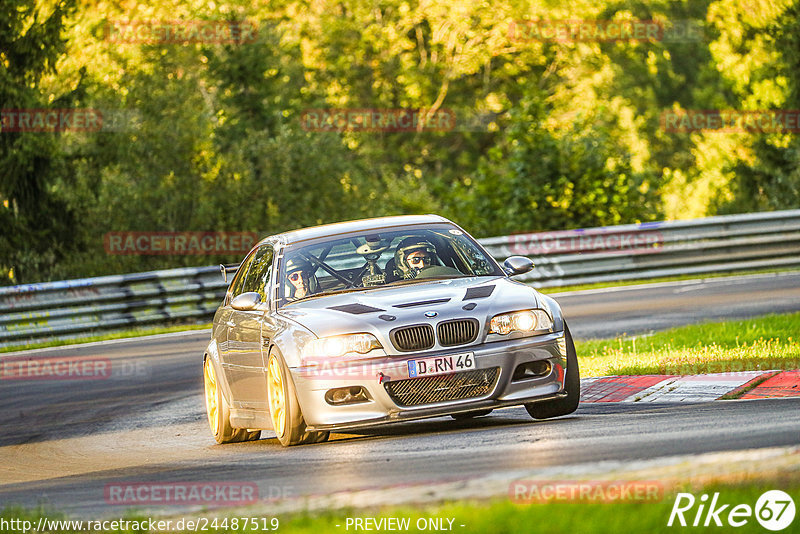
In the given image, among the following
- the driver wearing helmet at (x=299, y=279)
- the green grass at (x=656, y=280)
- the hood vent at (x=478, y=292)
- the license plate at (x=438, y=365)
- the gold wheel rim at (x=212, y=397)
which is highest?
the driver wearing helmet at (x=299, y=279)

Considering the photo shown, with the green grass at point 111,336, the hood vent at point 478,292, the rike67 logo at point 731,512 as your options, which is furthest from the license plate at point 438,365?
the green grass at point 111,336

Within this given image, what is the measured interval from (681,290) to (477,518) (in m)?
17.6

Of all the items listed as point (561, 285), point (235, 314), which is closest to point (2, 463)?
point (235, 314)

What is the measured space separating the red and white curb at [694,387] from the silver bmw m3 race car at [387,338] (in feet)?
3.69

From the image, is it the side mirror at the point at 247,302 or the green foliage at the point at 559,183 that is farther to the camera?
the green foliage at the point at 559,183

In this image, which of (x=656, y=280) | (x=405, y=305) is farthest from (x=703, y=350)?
(x=656, y=280)

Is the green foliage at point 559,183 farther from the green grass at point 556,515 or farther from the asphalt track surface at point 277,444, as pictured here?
the green grass at point 556,515

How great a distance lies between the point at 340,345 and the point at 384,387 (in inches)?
16.2

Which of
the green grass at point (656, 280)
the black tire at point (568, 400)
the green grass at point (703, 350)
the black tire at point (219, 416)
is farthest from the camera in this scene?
the green grass at point (656, 280)

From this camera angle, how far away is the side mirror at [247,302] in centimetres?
1044

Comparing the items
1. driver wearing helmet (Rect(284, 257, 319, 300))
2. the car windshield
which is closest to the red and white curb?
the car windshield

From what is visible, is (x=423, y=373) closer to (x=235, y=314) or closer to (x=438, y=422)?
(x=438, y=422)

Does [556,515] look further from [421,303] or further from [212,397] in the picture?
[212,397]

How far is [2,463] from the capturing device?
10711mm
